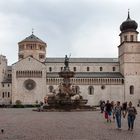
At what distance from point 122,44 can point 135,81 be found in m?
11.2

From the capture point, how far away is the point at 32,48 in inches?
4609

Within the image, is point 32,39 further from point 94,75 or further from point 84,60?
point 94,75

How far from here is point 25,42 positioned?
384 feet

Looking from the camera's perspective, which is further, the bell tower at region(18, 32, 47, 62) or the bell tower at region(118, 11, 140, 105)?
the bell tower at region(18, 32, 47, 62)

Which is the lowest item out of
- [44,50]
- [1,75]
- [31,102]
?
[31,102]

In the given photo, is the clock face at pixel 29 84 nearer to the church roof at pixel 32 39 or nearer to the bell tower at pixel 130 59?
the church roof at pixel 32 39

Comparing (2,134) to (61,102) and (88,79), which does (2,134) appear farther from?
(88,79)

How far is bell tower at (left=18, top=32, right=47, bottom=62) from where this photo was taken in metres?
117

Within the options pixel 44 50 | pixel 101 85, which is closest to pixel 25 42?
pixel 44 50

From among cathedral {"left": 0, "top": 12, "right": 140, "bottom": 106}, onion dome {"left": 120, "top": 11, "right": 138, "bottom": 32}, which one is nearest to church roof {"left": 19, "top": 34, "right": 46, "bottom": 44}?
cathedral {"left": 0, "top": 12, "right": 140, "bottom": 106}

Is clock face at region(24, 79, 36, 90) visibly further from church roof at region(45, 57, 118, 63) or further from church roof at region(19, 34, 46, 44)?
church roof at region(19, 34, 46, 44)

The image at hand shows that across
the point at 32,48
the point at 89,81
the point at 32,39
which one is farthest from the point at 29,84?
the point at 32,39

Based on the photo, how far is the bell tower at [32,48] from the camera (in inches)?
4604

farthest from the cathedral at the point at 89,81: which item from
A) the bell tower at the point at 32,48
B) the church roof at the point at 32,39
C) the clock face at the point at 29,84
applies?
the church roof at the point at 32,39
